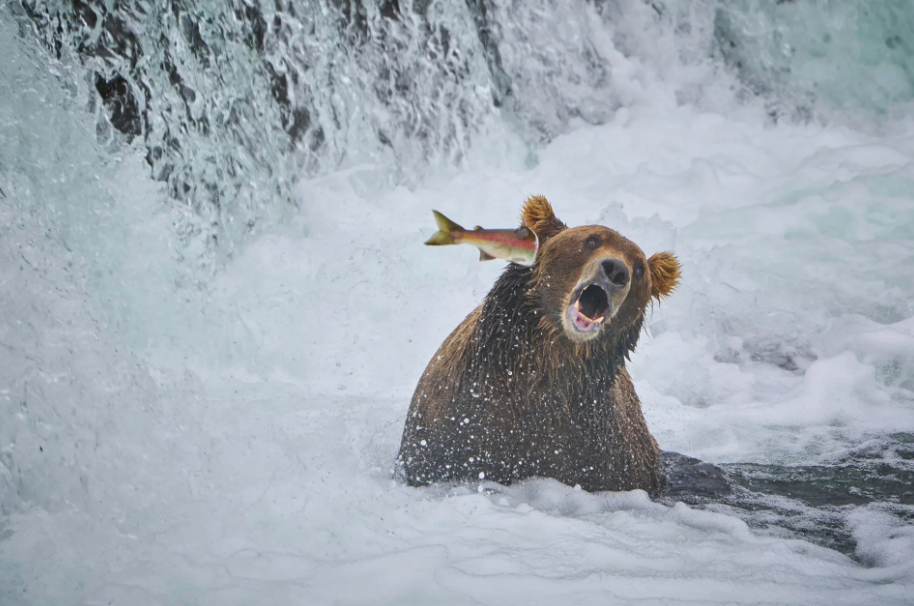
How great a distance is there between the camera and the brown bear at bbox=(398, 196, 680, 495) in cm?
372

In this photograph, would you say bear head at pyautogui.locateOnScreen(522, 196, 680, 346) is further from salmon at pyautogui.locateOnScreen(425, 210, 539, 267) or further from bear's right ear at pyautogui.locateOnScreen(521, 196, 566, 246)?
salmon at pyautogui.locateOnScreen(425, 210, 539, 267)

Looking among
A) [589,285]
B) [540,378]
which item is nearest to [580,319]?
[589,285]

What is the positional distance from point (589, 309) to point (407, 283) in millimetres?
3834

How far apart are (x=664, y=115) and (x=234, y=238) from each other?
5.17 metres

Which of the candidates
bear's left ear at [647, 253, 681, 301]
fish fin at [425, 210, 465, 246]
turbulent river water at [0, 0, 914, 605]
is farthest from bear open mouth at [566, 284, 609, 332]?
turbulent river water at [0, 0, 914, 605]

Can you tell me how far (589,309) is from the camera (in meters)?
3.71

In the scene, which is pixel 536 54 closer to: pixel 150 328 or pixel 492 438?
pixel 150 328

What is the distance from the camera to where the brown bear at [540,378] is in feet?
12.2

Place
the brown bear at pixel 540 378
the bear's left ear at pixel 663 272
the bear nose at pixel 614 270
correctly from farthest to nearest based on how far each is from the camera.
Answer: the bear's left ear at pixel 663 272
the brown bear at pixel 540 378
the bear nose at pixel 614 270

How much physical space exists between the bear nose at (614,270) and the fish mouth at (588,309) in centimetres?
6

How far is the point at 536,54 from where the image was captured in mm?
9492

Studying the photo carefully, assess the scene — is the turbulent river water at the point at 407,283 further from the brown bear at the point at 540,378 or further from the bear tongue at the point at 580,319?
the bear tongue at the point at 580,319

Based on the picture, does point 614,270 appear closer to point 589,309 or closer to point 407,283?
point 589,309

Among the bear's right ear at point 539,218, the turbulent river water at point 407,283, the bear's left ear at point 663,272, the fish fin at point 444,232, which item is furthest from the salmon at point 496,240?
the turbulent river water at point 407,283
